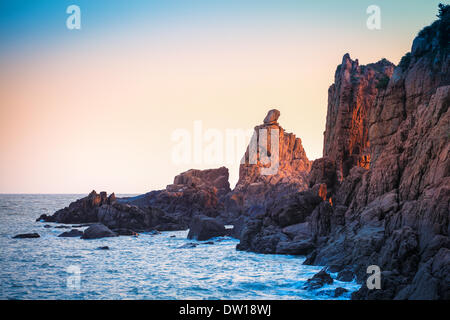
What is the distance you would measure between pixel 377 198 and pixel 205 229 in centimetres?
3344

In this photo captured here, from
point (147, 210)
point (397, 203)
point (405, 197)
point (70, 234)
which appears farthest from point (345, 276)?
point (147, 210)

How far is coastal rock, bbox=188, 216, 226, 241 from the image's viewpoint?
206 feet

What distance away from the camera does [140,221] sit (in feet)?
260

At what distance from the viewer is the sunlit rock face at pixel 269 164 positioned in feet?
397

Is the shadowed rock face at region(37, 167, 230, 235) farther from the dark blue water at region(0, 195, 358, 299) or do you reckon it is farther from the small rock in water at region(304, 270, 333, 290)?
the small rock in water at region(304, 270, 333, 290)

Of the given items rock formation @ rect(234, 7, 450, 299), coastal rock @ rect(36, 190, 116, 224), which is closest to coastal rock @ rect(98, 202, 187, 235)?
coastal rock @ rect(36, 190, 116, 224)

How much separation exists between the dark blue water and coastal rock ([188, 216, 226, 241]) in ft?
20.4

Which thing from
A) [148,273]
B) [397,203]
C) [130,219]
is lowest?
[130,219]

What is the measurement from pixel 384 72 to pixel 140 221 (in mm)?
52394

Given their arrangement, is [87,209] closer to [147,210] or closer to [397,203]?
[147,210]

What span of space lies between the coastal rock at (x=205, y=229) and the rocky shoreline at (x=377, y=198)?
18cm

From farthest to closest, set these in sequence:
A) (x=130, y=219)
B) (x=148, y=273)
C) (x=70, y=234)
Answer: (x=130, y=219) < (x=70, y=234) < (x=148, y=273)

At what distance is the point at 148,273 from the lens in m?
35.7
